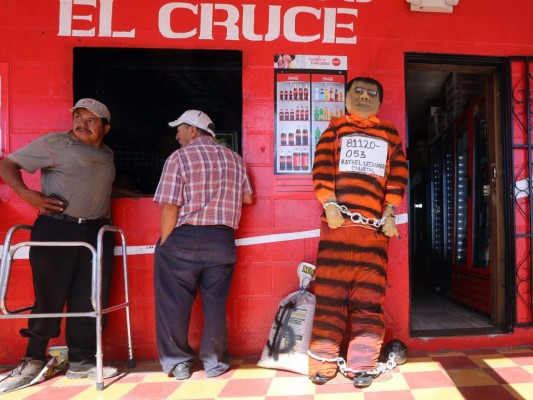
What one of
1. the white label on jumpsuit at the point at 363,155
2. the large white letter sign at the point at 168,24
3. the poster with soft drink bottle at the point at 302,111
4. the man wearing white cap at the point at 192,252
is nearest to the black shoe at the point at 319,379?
the man wearing white cap at the point at 192,252

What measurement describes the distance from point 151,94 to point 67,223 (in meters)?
2.00

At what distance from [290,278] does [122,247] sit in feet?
4.11

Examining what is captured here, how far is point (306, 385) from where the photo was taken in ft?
7.92

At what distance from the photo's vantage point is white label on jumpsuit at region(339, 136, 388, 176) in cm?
Result: 250

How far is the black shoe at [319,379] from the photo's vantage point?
2.41 m

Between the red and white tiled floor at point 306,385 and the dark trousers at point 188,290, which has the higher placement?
the dark trousers at point 188,290

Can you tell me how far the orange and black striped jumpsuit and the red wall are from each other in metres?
0.52

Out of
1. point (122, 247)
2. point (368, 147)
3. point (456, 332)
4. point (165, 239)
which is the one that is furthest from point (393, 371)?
point (122, 247)

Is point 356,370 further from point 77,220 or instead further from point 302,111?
point 77,220

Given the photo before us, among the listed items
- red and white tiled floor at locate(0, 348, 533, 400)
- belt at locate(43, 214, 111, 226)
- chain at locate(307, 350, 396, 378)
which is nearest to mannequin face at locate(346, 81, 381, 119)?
chain at locate(307, 350, 396, 378)

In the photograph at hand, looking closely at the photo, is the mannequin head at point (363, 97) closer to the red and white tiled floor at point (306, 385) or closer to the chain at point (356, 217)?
the chain at point (356, 217)

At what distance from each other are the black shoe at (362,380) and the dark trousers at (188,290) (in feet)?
2.80

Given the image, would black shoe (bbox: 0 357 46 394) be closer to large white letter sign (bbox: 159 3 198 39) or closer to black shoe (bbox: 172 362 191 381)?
black shoe (bbox: 172 362 191 381)

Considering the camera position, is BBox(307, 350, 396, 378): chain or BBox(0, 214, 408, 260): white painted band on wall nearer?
BBox(307, 350, 396, 378): chain
